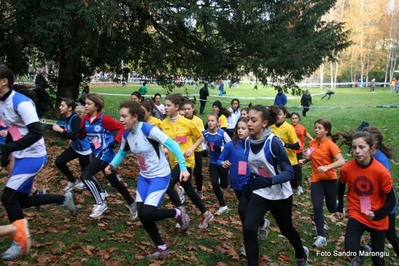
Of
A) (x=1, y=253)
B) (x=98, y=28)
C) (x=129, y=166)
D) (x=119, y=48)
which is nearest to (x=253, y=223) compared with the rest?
(x=1, y=253)

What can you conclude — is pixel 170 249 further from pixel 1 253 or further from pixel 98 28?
pixel 98 28

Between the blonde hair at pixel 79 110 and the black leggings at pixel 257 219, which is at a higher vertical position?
the blonde hair at pixel 79 110

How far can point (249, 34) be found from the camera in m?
11.9

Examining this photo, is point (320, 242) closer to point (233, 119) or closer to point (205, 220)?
point (205, 220)

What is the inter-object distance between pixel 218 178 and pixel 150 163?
263cm

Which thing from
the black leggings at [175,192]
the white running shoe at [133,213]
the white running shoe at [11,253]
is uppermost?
the black leggings at [175,192]

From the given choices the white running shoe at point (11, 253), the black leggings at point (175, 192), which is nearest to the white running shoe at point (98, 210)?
the black leggings at point (175, 192)

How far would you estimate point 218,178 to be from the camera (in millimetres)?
7586

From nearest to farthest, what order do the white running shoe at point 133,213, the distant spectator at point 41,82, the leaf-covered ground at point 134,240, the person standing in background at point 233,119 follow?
the leaf-covered ground at point 134,240 → the white running shoe at point 133,213 → the person standing in background at point 233,119 → the distant spectator at point 41,82

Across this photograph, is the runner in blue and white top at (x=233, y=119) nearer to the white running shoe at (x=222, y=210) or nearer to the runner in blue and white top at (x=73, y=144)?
the white running shoe at (x=222, y=210)

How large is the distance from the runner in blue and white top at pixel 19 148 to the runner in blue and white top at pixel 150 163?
3.49 ft

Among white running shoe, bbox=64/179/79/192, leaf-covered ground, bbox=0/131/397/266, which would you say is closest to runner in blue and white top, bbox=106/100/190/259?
leaf-covered ground, bbox=0/131/397/266

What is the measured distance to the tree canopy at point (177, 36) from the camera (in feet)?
33.2

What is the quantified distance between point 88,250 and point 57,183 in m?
3.62
